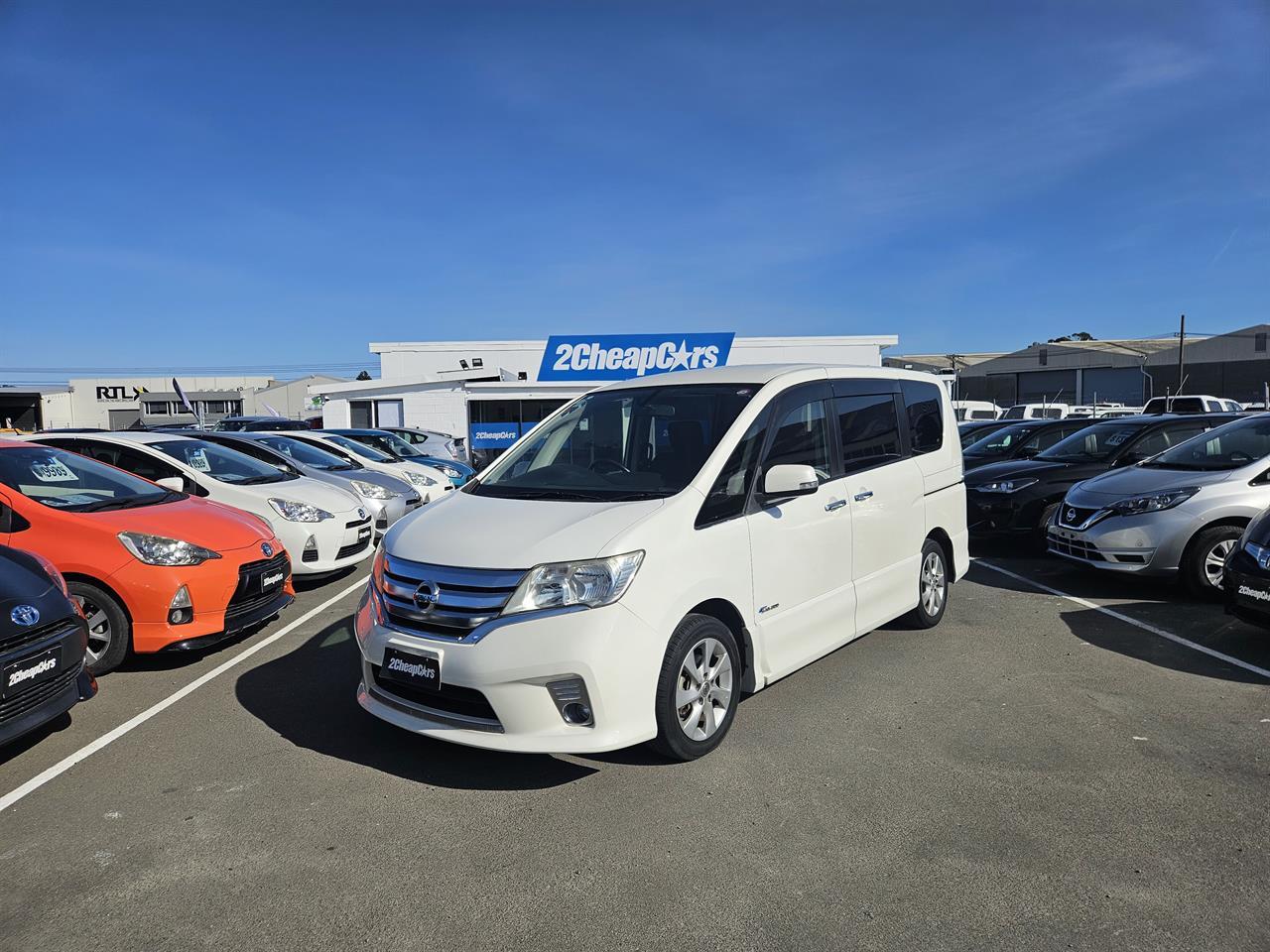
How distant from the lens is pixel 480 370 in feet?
94.5

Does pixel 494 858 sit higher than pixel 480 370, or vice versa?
pixel 480 370

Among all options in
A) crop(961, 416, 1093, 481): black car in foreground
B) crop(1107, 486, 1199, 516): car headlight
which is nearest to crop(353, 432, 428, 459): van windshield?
crop(961, 416, 1093, 481): black car in foreground

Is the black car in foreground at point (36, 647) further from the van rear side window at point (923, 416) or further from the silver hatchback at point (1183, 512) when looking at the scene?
the silver hatchback at point (1183, 512)

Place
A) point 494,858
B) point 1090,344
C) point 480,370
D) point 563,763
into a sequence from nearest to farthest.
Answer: point 494,858 → point 563,763 → point 480,370 → point 1090,344

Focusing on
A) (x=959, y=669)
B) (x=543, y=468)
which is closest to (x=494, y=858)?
(x=543, y=468)

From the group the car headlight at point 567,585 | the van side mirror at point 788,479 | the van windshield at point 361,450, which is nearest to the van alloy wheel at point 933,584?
the van side mirror at point 788,479

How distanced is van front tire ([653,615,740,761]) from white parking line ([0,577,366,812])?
2.92 m

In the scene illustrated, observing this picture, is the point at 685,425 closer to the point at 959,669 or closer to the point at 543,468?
Result: the point at 543,468

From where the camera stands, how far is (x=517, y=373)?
30.4 m

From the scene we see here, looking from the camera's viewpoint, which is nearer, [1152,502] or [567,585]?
[567,585]

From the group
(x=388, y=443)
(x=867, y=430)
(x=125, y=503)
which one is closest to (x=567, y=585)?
(x=867, y=430)

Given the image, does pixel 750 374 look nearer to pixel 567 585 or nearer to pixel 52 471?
pixel 567 585

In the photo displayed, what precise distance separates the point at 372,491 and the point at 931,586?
7011 millimetres

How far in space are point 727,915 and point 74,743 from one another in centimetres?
365
